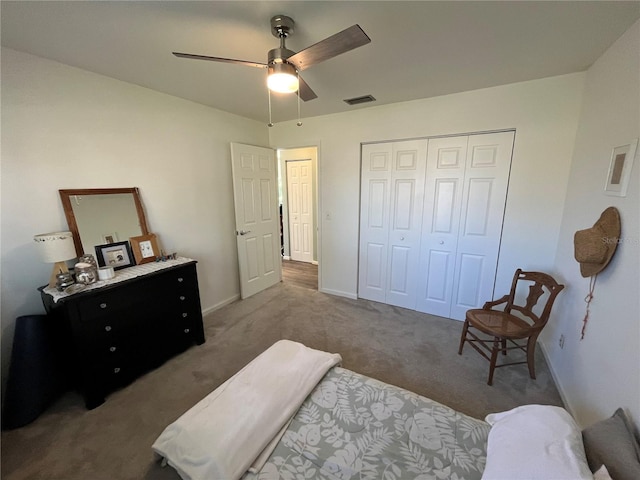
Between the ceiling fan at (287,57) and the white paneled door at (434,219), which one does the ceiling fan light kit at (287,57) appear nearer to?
the ceiling fan at (287,57)

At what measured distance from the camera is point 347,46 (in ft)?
4.03

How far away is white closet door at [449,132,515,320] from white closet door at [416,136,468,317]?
0.07 m

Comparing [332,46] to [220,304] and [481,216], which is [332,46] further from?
[220,304]

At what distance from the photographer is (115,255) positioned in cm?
221

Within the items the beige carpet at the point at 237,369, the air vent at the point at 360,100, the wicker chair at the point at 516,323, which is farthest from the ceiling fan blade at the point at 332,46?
the beige carpet at the point at 237,369

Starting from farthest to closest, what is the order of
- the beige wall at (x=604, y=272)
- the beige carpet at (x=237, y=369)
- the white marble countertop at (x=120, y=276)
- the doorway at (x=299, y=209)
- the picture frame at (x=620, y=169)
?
the doorway at (x=299, y=209) → the white marble countertop at (x=120, y=276) → the beige carpet at (x=237, y=369) → the picture frame at (x=620, y=169) → the beige wall at (x=604, y=272)

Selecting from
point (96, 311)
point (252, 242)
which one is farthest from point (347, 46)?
point (252, 242)

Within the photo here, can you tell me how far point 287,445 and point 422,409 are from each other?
64cm

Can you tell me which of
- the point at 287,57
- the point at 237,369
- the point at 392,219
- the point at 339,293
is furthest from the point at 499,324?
the point at 287,57

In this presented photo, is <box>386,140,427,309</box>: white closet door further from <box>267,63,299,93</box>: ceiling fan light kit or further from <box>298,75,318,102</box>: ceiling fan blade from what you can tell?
<box>267,63,299,93</box>: ceiling fan light kit

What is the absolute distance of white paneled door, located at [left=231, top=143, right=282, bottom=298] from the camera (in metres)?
3.30

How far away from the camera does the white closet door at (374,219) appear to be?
311 cm

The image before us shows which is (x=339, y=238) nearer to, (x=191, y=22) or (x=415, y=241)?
(x=415, y=241)

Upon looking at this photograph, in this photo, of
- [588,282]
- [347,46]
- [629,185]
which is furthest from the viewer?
[588,282]
